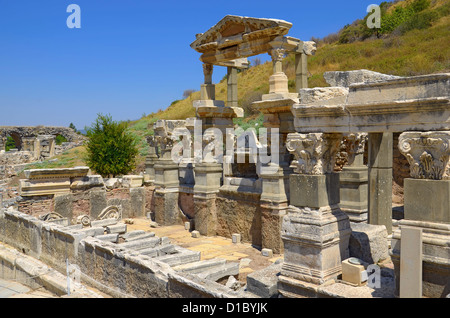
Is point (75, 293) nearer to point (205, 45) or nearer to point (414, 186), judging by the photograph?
point (414, 186)

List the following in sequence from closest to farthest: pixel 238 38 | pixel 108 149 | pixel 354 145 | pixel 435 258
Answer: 1. pixel 435 258
2. pixel 354 145
3. pixel 238 38
4. pixel 108 149

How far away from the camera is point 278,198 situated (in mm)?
8703

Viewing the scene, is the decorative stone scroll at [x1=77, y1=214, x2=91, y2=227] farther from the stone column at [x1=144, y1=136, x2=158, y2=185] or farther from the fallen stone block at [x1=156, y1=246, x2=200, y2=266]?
the stone column at [x1=144, y1=136, x2=158, y2=185]

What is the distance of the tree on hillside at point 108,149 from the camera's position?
55.1ft

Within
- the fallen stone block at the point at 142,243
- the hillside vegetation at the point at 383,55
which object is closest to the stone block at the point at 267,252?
the fallen stone block at the point at 142,243

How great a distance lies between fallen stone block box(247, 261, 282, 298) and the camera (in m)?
5.52

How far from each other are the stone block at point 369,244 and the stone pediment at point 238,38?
219 inches

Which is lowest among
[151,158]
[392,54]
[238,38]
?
[151,158]

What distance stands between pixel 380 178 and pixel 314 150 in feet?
14.4

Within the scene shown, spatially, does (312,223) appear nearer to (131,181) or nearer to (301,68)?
(301,68)

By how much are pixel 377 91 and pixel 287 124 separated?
4.83 meters

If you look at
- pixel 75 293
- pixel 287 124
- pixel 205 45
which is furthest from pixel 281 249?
pixel 205 45

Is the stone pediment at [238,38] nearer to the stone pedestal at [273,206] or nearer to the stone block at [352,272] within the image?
the stone pedestal at [273,206]

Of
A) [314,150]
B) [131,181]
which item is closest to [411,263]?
[314,150]
